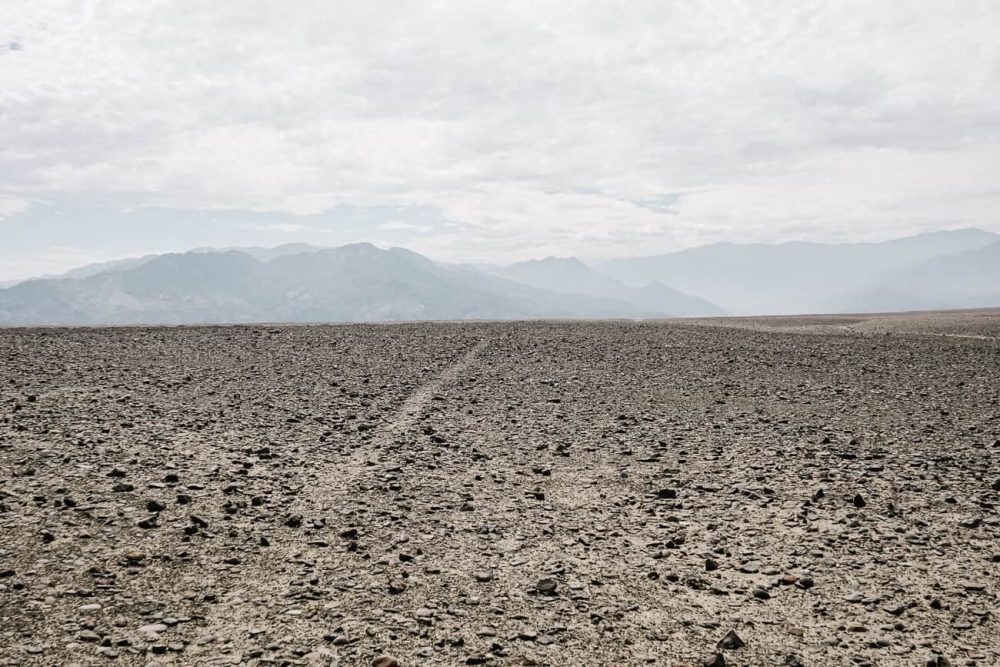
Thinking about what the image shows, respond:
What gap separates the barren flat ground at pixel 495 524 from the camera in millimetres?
5871

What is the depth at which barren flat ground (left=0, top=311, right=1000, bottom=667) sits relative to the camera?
5871mm

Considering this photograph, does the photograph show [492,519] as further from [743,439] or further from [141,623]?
[743,439]

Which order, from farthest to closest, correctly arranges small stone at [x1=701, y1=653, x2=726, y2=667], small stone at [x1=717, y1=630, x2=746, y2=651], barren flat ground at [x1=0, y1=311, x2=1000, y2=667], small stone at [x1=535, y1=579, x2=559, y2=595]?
small stone at [x1=535, y1=579, x2=559, y2=595] < barren flat ground at [x1=0, y1=311, x2=1000, y2=667] < small stone at [x1=717, y1=630, x2=746, y2=651] < small stone at [x1=701, y1=653, x2=726, y2=667]

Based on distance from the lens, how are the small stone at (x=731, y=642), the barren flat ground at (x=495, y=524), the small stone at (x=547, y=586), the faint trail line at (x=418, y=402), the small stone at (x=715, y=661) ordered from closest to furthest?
the small stone at (x=715, y=661), the small stone at (x=731, y=642), the barren flat ground at (x=495, y=524), the small stone at (x=547, y=586), the faint trail line at (x=418, y=402)

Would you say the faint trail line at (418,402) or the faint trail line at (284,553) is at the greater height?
the faint trail line at (418,402)

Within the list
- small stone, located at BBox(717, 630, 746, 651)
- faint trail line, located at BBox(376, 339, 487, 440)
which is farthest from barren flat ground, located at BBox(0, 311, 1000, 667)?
faint trail line, located at BBox(376, 339, 487, 440)

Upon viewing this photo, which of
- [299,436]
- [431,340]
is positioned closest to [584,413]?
[299,436]

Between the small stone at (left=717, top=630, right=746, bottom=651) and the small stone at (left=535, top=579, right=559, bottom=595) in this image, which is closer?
the small stone at (left=717, top=630, right=746, bottom=651)

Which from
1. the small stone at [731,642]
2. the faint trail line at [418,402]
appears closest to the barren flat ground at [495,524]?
the small stone at [731,642]

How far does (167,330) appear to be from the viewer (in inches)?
1292

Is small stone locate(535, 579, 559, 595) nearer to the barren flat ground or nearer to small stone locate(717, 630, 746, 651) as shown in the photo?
the barren flat ground

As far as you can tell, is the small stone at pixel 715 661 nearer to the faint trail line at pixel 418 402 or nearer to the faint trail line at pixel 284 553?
the faint trail line at pixel 284 553

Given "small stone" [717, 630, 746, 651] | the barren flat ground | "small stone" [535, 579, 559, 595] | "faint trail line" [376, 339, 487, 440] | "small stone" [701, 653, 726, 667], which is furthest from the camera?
"faint trail line" [376, 339, 487, 440]

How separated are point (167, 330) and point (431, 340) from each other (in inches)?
511
